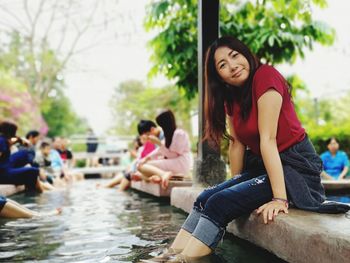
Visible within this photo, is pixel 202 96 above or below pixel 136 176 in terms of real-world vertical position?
above

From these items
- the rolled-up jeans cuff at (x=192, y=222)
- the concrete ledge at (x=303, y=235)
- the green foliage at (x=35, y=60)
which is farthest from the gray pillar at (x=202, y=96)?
the green foliage at (x=35, y=60)

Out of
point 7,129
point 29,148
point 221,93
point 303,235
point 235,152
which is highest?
point 221,93

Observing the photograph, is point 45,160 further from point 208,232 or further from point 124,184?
point 208,232

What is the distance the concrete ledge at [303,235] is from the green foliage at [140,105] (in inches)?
520

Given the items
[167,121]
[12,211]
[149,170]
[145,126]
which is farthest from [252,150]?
[145,126]

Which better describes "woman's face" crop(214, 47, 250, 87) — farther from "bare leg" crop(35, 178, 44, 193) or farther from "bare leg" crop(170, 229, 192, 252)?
"bare leg" crop(35, 178, 44, 193)

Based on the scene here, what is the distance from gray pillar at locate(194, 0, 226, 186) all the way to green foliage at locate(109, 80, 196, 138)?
1072 centimetres

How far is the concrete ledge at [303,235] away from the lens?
6.58ft

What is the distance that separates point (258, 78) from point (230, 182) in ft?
2.32

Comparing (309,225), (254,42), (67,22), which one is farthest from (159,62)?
(67,22)

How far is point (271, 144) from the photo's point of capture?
2543 millimetres

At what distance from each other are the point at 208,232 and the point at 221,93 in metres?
0.91

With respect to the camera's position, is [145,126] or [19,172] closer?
[145,126]

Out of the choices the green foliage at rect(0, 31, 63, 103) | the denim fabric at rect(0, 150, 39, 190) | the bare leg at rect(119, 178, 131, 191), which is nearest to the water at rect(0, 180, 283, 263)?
the denim fabric at rect(0, 150, 39, 190)
